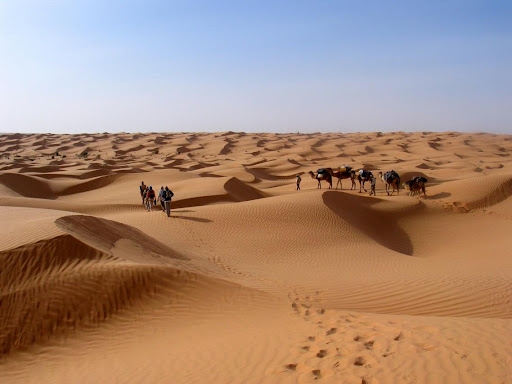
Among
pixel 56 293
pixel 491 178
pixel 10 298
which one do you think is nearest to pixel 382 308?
pixel 56 293

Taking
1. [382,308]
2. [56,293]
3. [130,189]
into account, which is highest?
[56,293]

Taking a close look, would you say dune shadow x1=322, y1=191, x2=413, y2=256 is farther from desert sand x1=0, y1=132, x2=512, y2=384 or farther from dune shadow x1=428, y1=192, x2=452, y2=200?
dune shadow x1=428, y1=192, x2=452, y2=200

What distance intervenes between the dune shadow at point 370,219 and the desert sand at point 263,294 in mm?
86

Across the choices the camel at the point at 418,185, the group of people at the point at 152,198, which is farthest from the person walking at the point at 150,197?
the camel at the point at 418,185

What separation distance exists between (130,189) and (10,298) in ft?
63.1

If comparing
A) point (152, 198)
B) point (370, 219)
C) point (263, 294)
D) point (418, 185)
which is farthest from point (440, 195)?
point (263, 294)

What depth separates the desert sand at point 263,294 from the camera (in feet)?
15.6

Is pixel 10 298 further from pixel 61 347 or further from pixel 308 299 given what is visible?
pixel 308 299

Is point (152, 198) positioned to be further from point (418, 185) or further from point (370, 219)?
point (418, 185)

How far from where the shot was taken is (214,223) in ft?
48.6

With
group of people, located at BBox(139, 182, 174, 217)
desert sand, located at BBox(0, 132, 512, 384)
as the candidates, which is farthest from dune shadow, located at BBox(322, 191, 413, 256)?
group of people, located at BBox(139, 182, 174, 217)

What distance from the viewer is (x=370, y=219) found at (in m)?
16.8

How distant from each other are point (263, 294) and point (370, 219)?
405 inches

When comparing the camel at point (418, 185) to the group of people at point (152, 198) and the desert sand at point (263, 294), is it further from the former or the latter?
the group of people at point (152, 198)
